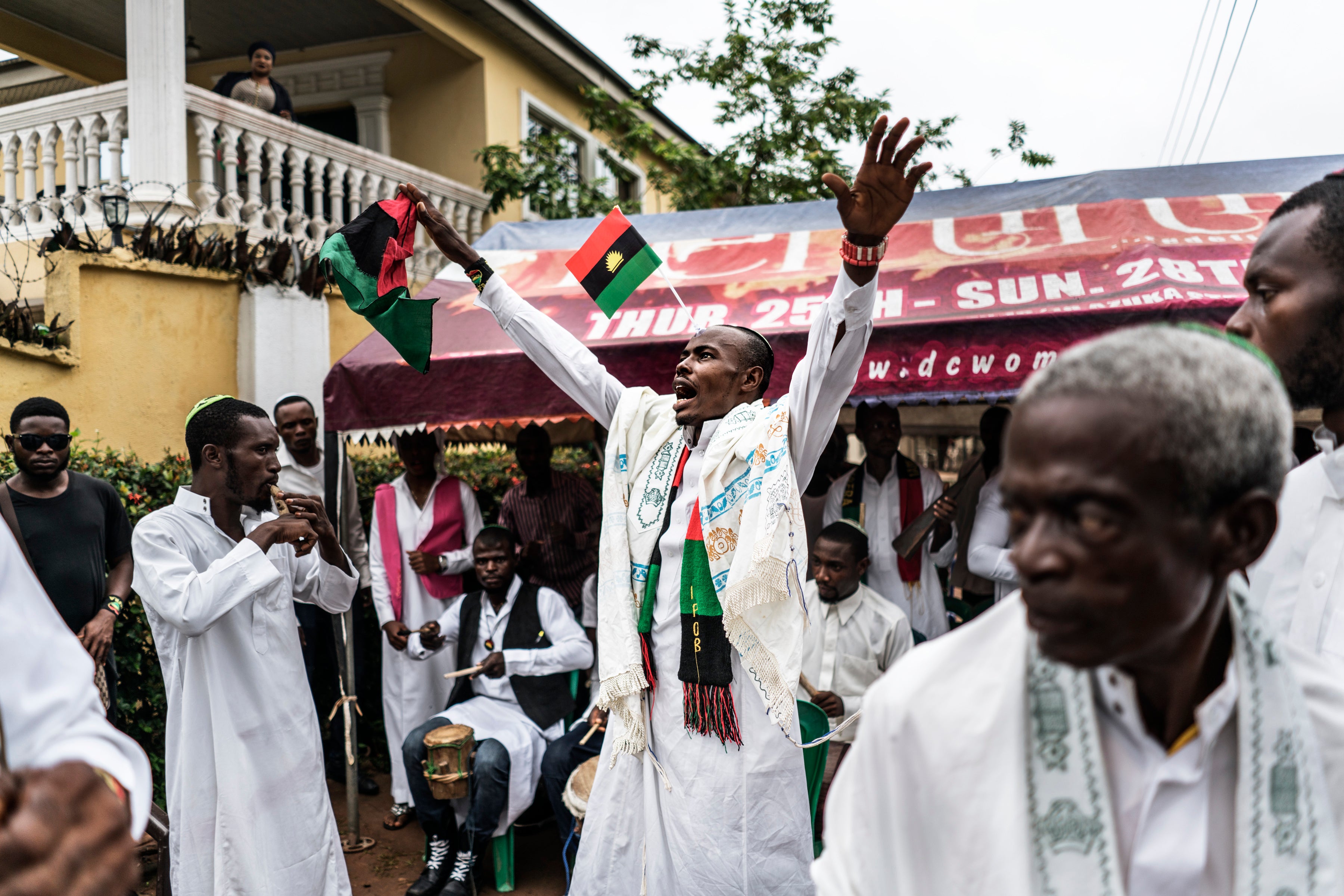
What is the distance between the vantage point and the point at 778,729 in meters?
3.12

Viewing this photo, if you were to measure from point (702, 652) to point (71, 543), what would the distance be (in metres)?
3.10

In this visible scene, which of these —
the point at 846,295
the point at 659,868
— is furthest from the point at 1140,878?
the point at 659,868

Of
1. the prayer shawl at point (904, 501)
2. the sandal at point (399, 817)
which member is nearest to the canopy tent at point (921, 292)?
the prayer shawl at point (904, 501)

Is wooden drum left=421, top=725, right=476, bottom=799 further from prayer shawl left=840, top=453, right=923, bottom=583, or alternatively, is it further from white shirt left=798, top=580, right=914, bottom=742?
prayer shawl left=840, top=453, right=923, bottom=583

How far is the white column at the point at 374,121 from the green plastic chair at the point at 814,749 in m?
9.42

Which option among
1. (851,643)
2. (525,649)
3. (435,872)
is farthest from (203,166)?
(851,643)

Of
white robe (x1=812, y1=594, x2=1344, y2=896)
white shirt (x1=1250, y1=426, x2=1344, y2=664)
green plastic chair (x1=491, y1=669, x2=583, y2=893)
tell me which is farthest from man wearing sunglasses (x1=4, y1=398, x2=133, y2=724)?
white shirt (x1=1250, y1=426, x2=1344, y2=664)

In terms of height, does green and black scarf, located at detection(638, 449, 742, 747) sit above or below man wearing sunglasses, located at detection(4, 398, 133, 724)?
below

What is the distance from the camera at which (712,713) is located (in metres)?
3.13

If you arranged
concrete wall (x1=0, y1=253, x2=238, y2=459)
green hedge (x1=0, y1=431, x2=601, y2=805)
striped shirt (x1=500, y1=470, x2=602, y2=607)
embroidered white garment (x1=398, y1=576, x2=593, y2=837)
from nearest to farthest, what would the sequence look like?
embroidered white garment (x1=398, y1=576, x2=593, y2=837)
green hedge (x1=0, y1=431, x2=601, y2=805)
striped shirt (x1=500, y1=470, x2=602, y2=607)
concrete wall (x1=0, y1=253, x2=238, y2=459)

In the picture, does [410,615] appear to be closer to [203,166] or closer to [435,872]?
[435,872]

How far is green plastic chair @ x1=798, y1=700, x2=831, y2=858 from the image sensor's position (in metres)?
3.66

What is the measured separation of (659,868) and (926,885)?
2119 mm

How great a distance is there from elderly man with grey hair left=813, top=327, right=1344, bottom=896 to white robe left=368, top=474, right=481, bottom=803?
15.3 feet
